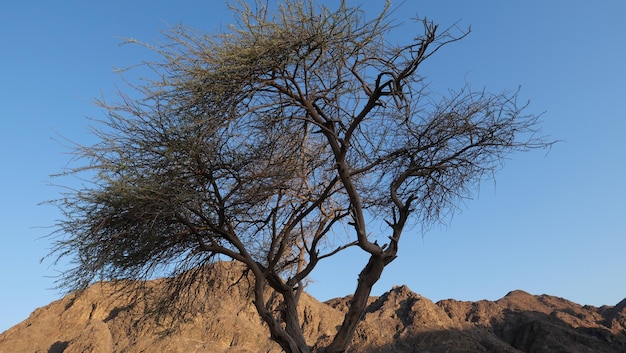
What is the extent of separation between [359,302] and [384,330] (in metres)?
41.5

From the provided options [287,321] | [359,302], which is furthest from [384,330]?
[359,302]

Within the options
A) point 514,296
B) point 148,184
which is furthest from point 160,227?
point 514,296

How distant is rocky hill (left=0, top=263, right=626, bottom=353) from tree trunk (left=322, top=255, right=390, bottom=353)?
33838 mm

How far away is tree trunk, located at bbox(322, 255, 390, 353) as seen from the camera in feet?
38.7

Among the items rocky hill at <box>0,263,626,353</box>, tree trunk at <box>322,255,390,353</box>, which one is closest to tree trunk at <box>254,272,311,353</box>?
tree trunk at <box>322,255,390,353</box>

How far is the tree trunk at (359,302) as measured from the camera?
1180 centimetres

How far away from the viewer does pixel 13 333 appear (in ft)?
173

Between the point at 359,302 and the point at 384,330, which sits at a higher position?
the point at 384,330

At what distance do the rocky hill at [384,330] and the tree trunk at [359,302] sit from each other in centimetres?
3384

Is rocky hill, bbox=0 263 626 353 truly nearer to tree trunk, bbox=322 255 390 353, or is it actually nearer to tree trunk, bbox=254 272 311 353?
tree trunk, bbox=254 272 311 353

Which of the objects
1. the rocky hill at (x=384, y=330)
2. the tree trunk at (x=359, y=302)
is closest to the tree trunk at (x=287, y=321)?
Answer: the tree trunk at (x=359, y=302)

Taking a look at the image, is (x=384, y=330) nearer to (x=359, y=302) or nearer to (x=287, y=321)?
(x=287, y=321)

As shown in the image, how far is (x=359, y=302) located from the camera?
39.0ft

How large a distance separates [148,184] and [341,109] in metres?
4.04
